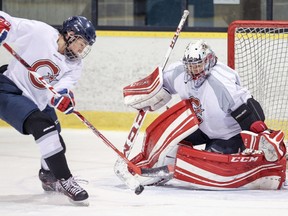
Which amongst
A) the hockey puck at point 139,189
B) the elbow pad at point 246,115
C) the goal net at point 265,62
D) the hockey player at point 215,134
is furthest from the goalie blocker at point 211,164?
the goal net at point 265,62

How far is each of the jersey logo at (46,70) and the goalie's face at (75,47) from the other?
77mm

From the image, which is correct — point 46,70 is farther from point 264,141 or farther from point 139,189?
point 264,141

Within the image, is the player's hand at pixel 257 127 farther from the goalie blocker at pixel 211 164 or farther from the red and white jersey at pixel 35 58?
the red and white jersey at pixel 35 58

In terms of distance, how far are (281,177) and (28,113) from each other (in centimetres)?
123

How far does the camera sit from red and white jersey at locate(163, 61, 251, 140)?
4.63 m

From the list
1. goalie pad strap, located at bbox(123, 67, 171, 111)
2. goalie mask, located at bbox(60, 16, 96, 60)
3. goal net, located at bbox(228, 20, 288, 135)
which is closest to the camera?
goalie mask, located at bbox(60, 16, 96, 60)

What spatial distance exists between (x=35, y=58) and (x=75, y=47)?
0.57 ft

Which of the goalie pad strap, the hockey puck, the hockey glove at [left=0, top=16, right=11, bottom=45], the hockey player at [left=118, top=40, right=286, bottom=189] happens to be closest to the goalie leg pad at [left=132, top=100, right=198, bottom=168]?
the hockey player at [left=118, top=40, right=286, bottom=189]

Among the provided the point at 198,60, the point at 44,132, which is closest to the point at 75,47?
the point at 44,132

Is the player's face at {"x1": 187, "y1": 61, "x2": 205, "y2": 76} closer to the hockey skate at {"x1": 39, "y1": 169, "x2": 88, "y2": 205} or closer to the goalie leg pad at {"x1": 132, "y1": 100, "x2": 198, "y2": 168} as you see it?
the goalie leg pad at {"x1": 132, "y1": 100, "x2": 198, "y2": 168}

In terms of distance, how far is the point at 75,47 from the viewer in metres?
4.32

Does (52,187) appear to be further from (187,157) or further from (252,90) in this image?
(252,90)

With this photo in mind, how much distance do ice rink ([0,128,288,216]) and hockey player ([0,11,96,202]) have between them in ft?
0.45

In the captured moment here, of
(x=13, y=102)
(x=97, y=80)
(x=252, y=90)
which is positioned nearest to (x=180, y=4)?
(x=97, y=80)
